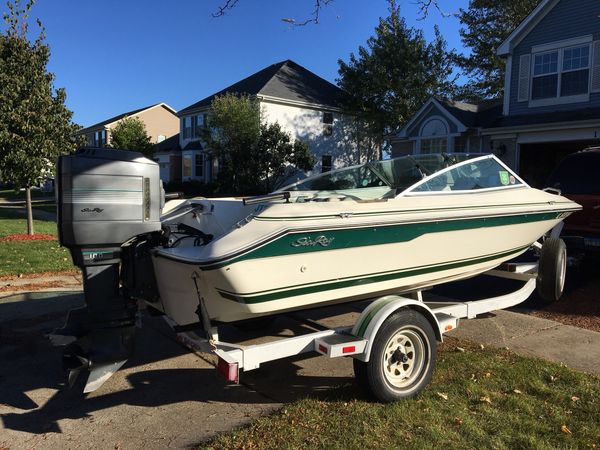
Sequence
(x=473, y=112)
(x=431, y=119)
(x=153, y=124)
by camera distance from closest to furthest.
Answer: (x=473, y=112) → (x=431, y=119) → (x=153, y=124)

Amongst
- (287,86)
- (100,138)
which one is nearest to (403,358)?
(287,86)

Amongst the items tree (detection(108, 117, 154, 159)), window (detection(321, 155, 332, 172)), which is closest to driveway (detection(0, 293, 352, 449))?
window (detection(321, 155, 332, 172))

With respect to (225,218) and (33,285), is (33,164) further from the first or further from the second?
(225,218)

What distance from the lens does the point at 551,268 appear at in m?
5.60

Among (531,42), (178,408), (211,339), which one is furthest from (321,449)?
(531,42)

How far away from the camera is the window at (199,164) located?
32656mm

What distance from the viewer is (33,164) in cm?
1123

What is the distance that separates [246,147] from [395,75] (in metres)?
11.2

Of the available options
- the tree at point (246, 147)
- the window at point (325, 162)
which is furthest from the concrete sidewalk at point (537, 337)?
the window at point (325, 162)

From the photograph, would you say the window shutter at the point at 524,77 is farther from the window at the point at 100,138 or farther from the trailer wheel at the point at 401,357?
the window at the point at 100,138

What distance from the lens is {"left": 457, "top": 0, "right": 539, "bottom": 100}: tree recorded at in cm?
2791

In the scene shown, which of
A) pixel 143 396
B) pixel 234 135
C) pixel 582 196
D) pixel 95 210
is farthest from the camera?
pixel 234 135

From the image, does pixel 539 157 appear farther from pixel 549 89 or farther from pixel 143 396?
pixel 143 396

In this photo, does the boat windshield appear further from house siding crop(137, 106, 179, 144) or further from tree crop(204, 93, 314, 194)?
house siding crop(137, 106, 179, 144)
